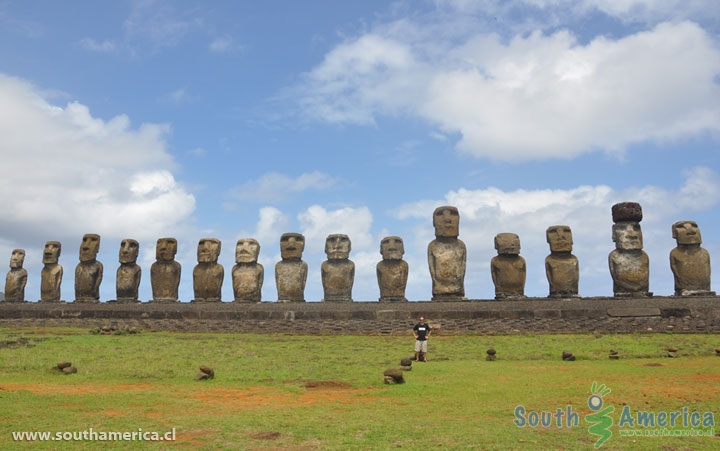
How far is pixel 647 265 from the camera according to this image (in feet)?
68.8

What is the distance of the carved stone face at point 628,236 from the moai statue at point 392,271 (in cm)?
731

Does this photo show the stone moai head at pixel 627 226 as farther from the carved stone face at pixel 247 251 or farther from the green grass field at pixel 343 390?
the carved stone face at pixel 247 251

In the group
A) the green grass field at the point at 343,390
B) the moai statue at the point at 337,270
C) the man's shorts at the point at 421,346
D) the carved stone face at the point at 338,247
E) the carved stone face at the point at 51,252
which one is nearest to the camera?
the green grass field at the point at 343,390

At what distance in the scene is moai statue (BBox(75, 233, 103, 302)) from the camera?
1028 inches

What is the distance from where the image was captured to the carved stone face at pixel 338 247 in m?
22.9

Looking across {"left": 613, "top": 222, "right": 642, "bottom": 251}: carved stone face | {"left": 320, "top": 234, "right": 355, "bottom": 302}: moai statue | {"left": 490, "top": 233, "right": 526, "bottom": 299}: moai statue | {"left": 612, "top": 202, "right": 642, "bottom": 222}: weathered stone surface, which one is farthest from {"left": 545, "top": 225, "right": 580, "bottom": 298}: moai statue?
{"left": 320, "top": 234, "right": 355, "bottom": 302}: moai statue

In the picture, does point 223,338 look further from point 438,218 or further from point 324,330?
point 438,218

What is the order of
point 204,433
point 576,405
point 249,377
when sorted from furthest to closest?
point 249,377, point 576,405, point 204,433

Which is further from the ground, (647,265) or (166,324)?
(647,265)

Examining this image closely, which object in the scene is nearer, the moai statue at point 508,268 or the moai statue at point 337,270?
the moai statue at point 508,268

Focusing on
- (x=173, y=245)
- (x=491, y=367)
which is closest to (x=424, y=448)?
(x=491, y=367)

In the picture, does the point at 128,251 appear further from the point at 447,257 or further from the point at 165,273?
the point at 447,257

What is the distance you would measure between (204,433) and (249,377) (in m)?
4.08

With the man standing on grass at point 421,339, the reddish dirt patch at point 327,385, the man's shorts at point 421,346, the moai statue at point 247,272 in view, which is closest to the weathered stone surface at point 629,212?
the man standing on grass at point 421,339
